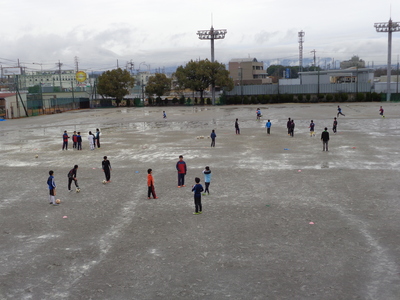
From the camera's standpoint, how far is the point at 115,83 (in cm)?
8081

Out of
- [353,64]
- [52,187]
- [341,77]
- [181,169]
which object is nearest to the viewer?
[52,187]

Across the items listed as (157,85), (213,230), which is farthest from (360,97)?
(213,230)

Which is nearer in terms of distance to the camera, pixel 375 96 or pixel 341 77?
pixel 375 96

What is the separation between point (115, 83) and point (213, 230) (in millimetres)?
72835

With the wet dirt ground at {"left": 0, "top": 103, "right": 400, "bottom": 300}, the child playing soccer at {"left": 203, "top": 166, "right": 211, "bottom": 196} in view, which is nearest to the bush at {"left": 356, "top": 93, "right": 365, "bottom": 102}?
the wet dirt ground at {"left": 0, "top": 103, "right": 400, "bottom": 300}

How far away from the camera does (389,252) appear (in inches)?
398

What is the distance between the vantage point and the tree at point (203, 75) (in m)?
77.3

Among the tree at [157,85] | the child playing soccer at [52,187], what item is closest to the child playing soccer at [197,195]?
the child playing soccer at [52,187]

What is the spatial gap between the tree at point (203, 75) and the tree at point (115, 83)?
11.1 m

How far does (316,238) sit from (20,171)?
16.8m

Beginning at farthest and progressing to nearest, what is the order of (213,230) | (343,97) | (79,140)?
(343,97), (79,140), (213,230)

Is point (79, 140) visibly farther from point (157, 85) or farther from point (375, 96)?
point (375, 96)

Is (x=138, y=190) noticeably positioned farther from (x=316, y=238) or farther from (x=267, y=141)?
(x=267, y=141)

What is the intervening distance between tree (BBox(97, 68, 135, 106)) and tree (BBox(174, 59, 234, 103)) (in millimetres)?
11092
